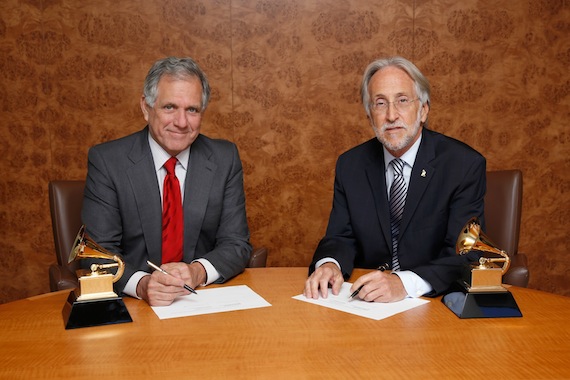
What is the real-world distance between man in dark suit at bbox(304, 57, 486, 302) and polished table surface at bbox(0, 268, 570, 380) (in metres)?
0.57

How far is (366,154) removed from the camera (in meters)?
2.62

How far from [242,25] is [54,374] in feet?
10.3

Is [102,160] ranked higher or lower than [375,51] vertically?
lower

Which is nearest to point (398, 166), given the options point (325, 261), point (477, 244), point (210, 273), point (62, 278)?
point (325, 261)

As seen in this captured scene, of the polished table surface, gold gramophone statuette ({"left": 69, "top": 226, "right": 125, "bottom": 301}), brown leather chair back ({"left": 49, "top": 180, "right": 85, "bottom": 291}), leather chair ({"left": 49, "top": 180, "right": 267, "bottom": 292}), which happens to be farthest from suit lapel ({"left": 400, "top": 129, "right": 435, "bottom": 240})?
brown leather chair back ({"left": 49, "top": 180, "right": 85, "bottom": 291})

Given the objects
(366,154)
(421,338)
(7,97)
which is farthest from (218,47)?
(421,338)

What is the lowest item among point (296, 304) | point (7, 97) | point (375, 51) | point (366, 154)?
point (296, 304)

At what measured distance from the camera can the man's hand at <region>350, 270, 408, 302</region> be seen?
5.95 feet

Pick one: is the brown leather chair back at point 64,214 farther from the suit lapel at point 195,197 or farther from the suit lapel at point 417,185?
the suit lapel at point 417,185

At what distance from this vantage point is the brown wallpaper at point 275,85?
156 inches

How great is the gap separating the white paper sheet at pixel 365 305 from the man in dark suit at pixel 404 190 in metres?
0.32

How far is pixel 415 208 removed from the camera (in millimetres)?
2369

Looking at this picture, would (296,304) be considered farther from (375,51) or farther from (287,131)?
(375,51)

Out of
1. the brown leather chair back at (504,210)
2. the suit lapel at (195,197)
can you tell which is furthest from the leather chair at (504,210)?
the suit lapel at (195,197)
